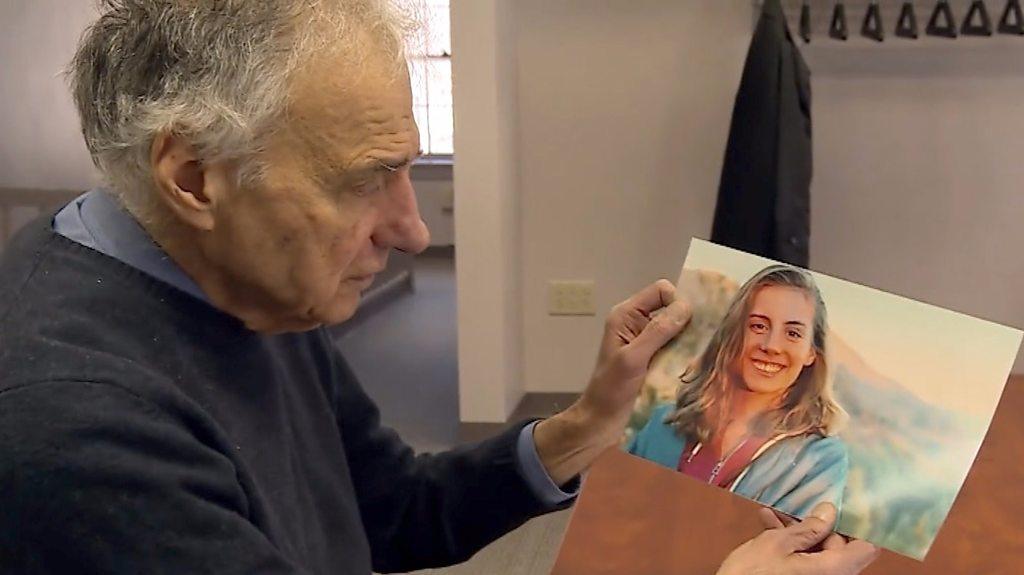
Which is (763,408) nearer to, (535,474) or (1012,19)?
(535,474)

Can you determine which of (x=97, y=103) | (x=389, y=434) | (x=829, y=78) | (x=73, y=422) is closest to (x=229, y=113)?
(x=97, y=103)

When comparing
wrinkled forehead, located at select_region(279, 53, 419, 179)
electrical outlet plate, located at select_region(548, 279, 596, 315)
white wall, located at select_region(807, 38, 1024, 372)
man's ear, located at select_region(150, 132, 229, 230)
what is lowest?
electrical outlet plate, located at select_region(548, 279, 596, 315)

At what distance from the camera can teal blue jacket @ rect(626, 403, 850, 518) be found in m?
1.06


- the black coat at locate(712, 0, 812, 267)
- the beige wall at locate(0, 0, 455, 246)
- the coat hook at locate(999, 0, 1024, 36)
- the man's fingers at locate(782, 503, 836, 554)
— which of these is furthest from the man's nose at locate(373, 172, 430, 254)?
the coat hook at locate(999, 0, 1024, 36)

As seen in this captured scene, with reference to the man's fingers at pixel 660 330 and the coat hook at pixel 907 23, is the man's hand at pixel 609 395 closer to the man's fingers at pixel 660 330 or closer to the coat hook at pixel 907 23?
the man's fingers at pixel 660 330

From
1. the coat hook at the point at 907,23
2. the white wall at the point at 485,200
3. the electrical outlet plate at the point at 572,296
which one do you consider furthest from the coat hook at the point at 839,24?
the electrical outlet plate at the point at 572,296

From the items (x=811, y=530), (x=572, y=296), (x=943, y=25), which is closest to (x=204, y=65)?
(x=811, y=530)

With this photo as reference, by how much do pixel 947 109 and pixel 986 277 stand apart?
21.8 inches

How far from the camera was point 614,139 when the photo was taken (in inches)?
141

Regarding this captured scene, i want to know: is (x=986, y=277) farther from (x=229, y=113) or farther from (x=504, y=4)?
(x=229, y=113)

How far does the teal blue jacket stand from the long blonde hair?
1 cm

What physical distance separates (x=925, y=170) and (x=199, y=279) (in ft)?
9.85

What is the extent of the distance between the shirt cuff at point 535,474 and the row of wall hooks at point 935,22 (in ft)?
7.98

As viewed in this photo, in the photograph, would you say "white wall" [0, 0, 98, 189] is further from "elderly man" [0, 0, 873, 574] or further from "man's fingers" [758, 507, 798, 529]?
"man's fingers" [758, 507, 798, 529]
